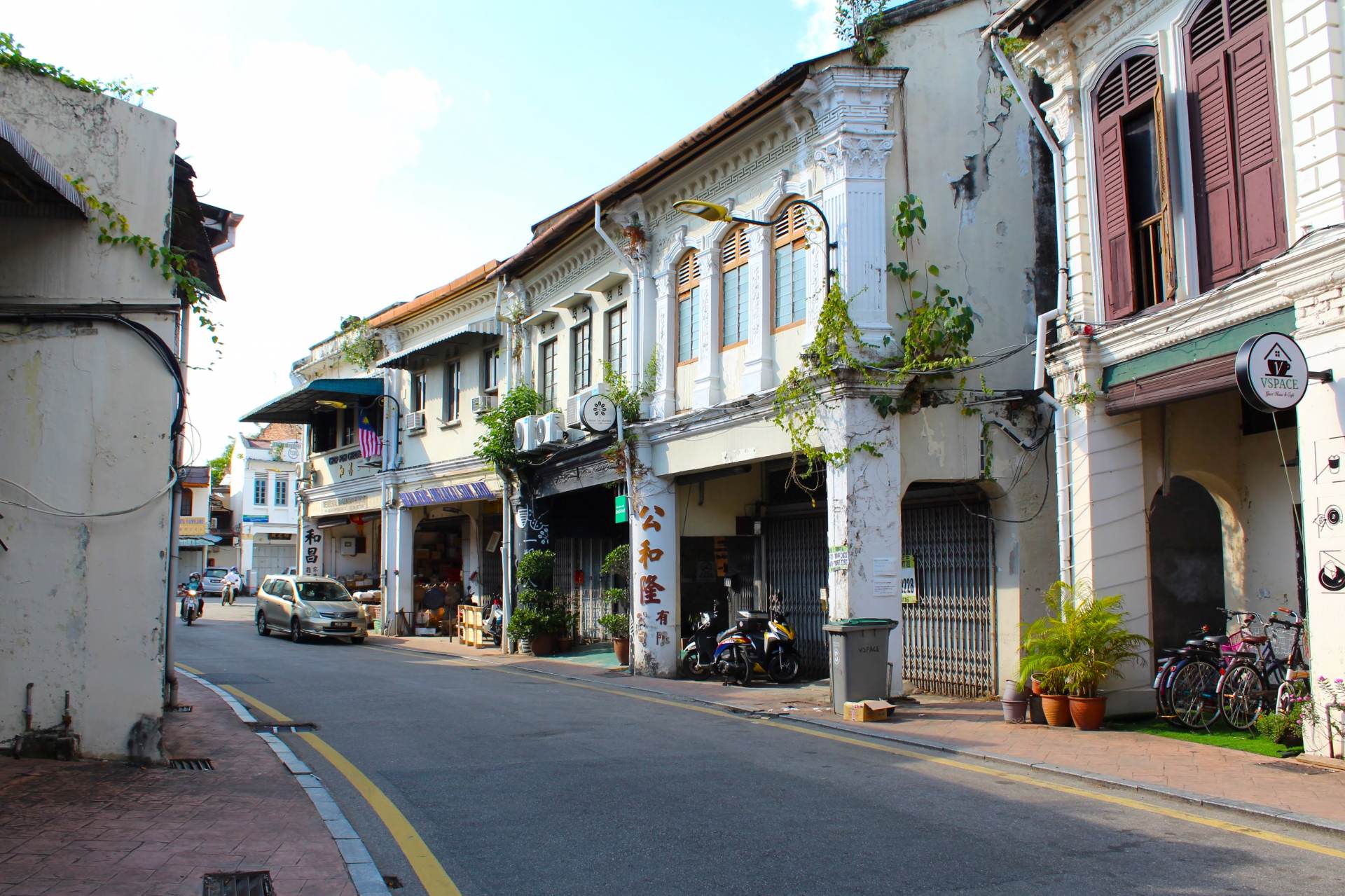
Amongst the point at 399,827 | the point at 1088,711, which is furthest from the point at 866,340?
the point at 399,827

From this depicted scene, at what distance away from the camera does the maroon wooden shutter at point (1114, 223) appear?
37.9ft

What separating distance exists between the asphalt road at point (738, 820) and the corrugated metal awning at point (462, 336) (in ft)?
44.0

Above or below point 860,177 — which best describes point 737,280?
below

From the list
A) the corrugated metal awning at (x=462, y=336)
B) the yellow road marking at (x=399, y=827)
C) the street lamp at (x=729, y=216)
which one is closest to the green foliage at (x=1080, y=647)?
the street lamp at (x=729, y=216)

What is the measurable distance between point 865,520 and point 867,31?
20.8 feet

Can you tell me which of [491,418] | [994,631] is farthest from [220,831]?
[491,418]

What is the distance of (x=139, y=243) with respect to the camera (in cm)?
841

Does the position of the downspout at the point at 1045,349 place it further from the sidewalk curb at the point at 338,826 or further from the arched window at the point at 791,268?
the sidewalk curb at the point at 338,826

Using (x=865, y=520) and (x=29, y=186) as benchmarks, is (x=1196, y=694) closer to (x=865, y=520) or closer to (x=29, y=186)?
(x=865, y=520)

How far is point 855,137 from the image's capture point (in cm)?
1364

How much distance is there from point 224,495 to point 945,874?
2579 inches

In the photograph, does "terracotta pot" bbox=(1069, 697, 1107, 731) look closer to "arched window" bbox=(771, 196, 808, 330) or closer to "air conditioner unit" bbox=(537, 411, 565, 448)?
"arched window" bbox=(771, 196, 808, 330)

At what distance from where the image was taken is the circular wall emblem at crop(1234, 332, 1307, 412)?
8461 millimetres

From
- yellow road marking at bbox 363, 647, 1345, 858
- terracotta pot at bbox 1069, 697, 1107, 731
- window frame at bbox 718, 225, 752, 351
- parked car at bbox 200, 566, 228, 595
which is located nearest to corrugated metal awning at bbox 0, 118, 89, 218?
yellow road marking at bbox 363, 647, 1345, 858
